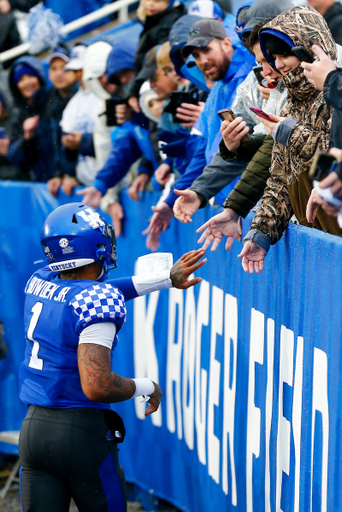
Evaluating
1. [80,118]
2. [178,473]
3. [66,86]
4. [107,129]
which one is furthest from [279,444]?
[66,86]

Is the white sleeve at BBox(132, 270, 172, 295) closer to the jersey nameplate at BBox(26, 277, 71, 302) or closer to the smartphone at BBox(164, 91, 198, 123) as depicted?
the jersey nameplate at BBox(26, 277, 71, 302)

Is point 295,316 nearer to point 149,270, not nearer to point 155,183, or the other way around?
point 149,270

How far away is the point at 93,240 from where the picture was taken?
3.83 meters

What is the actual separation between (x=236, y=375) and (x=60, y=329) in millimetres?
1238

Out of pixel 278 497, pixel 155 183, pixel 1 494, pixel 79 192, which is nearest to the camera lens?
pixel 278 497

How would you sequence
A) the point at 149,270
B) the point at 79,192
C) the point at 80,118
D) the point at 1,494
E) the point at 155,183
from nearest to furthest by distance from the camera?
the point at 149,270 → the point at 155,183 → the point at 1,494 → the point at 79,192 → the point at 80,118

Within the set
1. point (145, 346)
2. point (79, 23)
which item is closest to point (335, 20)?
point (145, 346)

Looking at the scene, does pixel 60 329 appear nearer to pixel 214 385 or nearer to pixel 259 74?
pixel 214 385

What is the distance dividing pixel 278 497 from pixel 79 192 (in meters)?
4.23

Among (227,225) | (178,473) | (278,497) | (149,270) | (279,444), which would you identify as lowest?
(178,473)

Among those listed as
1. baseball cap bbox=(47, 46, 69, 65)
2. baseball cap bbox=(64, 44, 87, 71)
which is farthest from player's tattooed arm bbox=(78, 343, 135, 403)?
baseball cap bbox=(47, 46, 69, 65)

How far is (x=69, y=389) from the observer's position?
371 cm

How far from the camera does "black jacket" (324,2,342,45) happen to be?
456 cm

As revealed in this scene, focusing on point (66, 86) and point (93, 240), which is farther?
point (66, 86)
